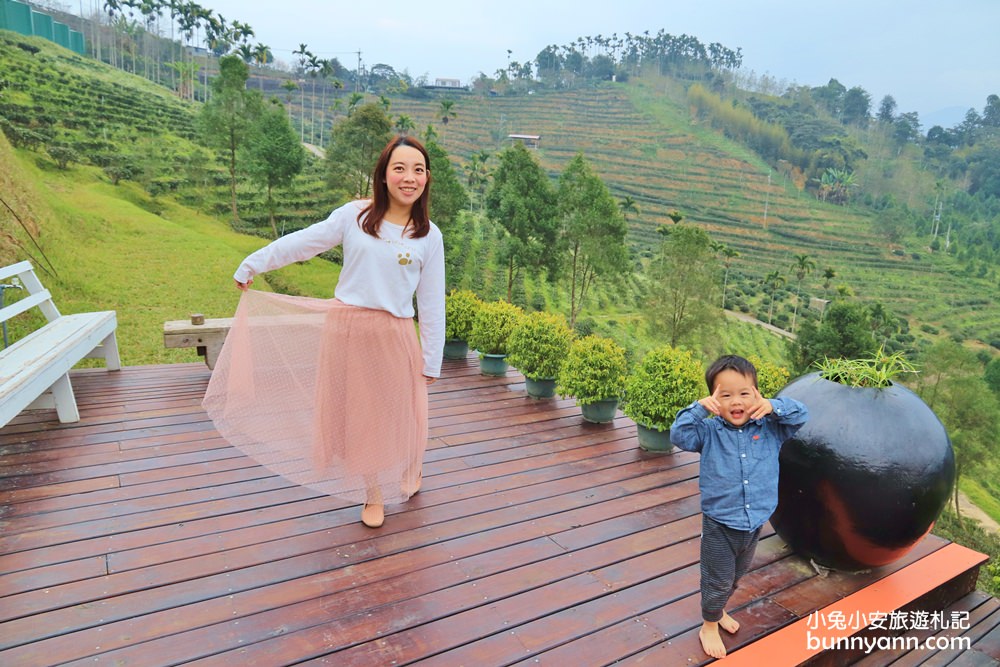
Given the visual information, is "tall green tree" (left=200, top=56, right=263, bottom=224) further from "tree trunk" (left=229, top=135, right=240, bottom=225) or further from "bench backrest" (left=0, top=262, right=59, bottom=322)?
"bench backrest" (left=0, top=262, right=59, bottom=322)

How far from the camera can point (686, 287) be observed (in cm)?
2488

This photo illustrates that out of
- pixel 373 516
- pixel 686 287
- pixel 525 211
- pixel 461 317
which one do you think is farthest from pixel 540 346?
pixel 686 287

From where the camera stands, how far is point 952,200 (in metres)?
65.8

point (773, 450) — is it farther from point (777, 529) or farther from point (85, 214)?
point (85, 214)

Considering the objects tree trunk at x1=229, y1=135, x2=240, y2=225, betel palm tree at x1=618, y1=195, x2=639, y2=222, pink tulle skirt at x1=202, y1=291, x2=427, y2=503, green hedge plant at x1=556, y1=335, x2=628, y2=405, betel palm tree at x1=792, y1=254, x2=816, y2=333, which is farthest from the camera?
betel palm tree at x1=792, y1=254, x2=816, y2=333

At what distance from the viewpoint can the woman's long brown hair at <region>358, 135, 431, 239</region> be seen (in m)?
2.44

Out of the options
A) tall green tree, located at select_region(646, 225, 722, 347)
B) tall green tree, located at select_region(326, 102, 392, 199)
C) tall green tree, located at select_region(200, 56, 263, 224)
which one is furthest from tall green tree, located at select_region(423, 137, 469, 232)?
tall green tree, located at select_region(646, 225, 722, 347)

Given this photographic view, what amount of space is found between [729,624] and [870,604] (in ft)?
1.95

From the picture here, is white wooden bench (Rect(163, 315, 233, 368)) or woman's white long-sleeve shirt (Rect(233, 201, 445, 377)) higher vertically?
woman's white long-sleeve shirt (Rect(233, 201, 445, 377))

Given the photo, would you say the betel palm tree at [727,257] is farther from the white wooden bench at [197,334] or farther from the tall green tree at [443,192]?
the white wooden bench at [197,334]

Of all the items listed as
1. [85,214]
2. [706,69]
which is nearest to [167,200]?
[85,214]

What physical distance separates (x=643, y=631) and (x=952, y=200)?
8041 cm

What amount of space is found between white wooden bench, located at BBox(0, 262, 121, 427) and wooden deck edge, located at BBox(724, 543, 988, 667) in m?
3.15

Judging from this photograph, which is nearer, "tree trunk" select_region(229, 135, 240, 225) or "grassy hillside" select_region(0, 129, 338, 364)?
"grassy hillside" select_region(0, 129, 338, 364)
